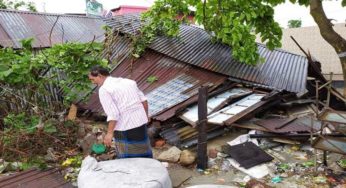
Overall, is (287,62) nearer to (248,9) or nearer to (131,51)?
(131,51)

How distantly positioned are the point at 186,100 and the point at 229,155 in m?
1.82

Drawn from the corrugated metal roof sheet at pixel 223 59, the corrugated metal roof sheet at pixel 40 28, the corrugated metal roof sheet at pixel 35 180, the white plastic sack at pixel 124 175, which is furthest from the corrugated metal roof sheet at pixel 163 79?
the white plastic sack at pixel 124 175

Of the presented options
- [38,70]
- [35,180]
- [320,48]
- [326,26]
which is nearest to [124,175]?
[35,180]

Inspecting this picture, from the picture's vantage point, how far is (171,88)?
7.68 meters

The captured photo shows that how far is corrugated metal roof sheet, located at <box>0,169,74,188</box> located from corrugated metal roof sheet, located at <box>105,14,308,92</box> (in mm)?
4470

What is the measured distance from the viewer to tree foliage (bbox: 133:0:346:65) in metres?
4.82

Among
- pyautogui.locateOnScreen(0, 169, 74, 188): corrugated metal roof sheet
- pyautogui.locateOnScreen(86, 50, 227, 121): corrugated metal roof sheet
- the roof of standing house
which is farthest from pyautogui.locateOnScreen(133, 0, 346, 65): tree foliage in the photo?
the roof of standing house

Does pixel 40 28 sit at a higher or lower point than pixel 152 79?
higher

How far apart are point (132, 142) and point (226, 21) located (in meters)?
2.62

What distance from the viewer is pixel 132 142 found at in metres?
4.20

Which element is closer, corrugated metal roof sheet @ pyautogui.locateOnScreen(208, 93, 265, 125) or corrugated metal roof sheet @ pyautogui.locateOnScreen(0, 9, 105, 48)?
corrugated metal roof sheet @ pyautogui.locateOnScreen(208, 93, 265, 125)

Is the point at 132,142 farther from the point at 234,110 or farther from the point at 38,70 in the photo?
the point at 38,70

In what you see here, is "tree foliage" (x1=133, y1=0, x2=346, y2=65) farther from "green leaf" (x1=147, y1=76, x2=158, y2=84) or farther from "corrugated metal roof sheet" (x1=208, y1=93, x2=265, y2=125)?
"corrugated metal roof sheet" (x1=208, y1=93, x2=265, y2=125)

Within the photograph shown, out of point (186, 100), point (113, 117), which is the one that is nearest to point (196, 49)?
point (186, 100)
